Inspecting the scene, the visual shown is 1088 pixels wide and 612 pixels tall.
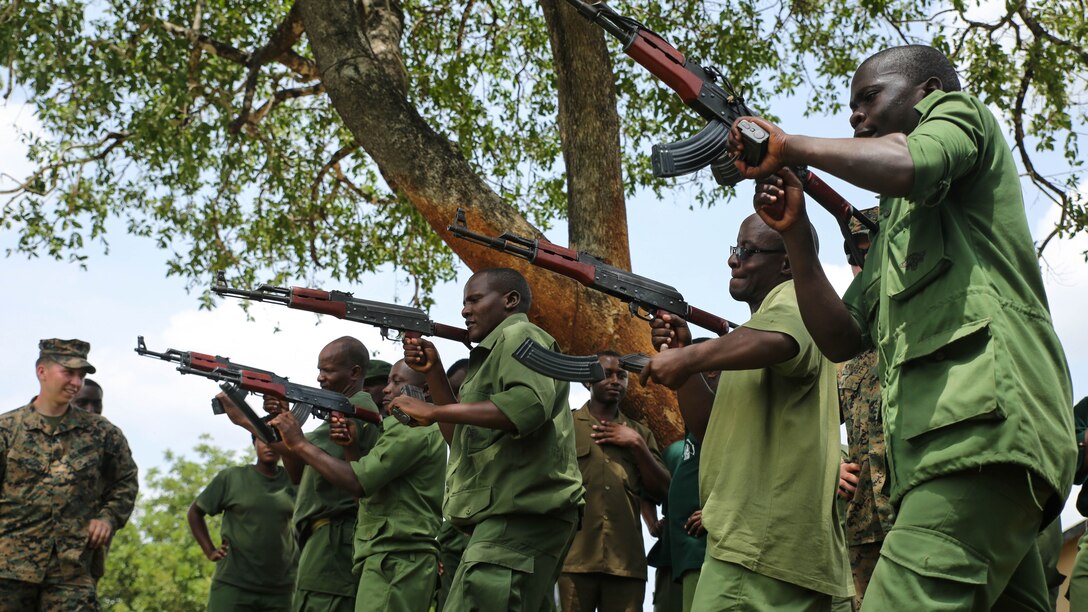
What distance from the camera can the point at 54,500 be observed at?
792cm

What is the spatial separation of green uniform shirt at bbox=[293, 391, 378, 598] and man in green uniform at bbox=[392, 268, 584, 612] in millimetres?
1901

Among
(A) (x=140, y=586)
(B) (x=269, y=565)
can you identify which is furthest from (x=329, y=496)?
(A) (x=140, y=586)

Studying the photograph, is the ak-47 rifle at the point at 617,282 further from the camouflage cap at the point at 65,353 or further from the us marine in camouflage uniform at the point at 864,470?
the camouflage cap at the point at 65,353

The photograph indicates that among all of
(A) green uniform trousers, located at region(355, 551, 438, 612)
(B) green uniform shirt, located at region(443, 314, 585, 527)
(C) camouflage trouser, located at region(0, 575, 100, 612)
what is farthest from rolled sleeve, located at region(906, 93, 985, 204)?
(C) camouflage trouser, located at region(0, 575, 100, 612)

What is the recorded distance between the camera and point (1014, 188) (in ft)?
9.84

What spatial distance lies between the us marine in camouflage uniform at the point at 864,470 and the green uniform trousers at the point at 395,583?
258 centimetres

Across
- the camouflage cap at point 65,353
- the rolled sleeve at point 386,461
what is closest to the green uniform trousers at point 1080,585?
the rolled sleeve at point 386,461

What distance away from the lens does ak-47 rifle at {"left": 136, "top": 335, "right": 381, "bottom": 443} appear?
7.78 meters

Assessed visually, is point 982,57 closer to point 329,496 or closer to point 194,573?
point 329,496

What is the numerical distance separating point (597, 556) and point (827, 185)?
3387 mm

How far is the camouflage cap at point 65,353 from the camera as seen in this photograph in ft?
26.3

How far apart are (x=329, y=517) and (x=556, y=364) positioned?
2.79 m

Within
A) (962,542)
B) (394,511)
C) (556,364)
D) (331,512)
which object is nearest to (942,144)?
(962,542)

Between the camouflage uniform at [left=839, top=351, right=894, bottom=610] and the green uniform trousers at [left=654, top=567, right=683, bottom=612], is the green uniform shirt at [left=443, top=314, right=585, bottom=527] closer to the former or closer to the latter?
the camouflage uniform at [left=839, top=351, right=894, bottom=610]
